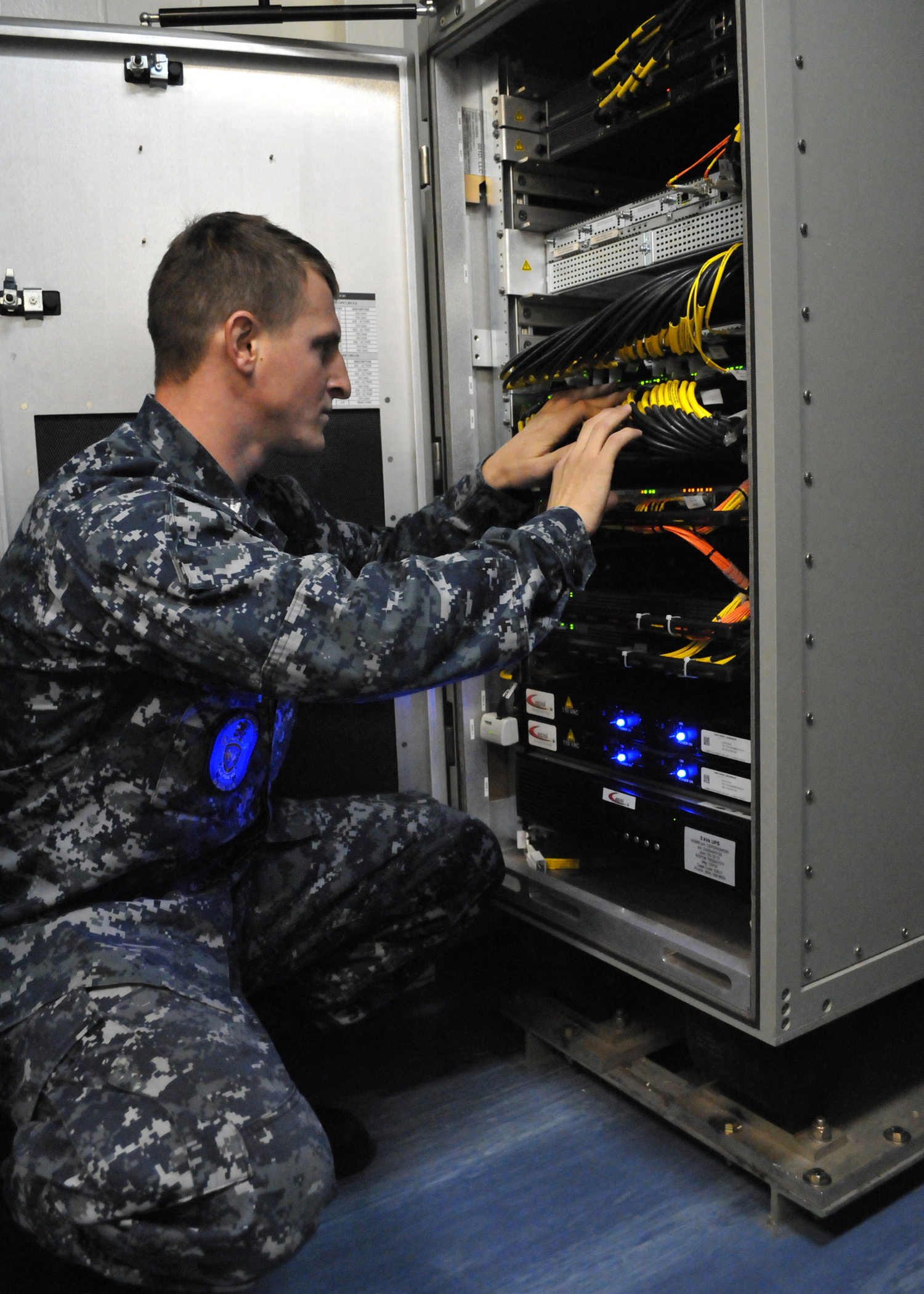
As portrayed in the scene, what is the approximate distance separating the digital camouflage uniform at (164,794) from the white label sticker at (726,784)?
423 millimetres

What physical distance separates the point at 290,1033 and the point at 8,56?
200 cm

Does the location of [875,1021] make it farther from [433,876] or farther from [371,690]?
[371,690]

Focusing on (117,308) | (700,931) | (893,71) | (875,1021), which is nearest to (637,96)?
(893,71)

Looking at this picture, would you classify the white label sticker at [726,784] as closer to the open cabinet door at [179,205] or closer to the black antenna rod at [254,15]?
the open cabinet door at [179,205]

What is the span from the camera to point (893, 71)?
160 centimetres

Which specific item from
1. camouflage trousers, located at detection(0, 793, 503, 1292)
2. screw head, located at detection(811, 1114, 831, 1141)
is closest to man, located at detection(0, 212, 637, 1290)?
camouflage trousers, located at detection(0, 793, 503, 1292)

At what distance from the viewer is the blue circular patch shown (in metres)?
1.66

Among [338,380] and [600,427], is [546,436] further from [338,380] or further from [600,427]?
[338,380]

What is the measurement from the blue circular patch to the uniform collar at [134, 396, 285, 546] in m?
0.32

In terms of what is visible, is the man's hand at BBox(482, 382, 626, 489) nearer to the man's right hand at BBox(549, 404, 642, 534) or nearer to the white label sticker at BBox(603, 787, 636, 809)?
the man's right hand at BBox(549, 404, 642, 534)

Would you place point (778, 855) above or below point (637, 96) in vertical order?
below

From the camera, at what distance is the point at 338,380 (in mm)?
1828

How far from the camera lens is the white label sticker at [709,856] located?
5.74 feet

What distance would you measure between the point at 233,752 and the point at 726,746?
81 centimetres
